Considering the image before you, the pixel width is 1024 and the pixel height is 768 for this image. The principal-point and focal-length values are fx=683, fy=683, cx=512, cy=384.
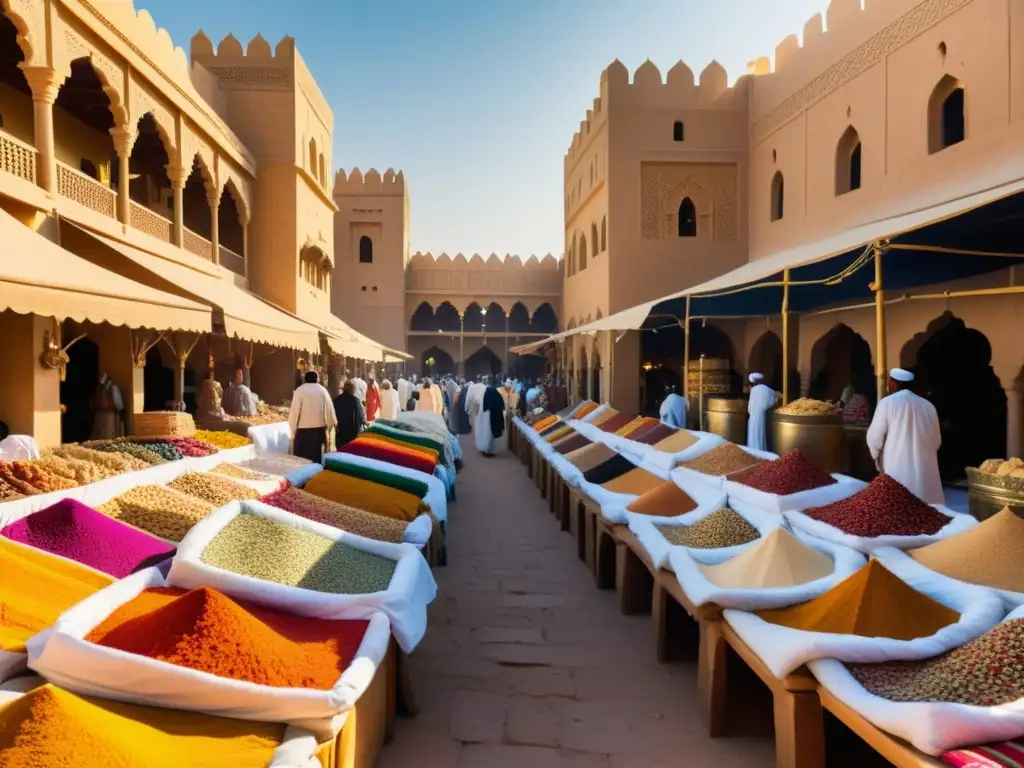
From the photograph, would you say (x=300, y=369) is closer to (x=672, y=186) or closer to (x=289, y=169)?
(x=289, y=169)

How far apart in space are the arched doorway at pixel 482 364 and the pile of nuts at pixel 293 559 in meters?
25.8

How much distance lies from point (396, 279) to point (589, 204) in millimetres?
9679

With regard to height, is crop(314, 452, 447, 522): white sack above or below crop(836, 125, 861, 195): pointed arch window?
below

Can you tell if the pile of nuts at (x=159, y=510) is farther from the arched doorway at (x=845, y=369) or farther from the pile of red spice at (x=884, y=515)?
the arched doorway at (x=845, y=369)

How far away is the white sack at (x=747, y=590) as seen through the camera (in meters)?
2.65

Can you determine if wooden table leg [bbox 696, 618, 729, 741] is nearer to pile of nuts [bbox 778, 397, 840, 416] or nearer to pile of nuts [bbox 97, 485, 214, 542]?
pile of nuts [bbox 97, 485, 214, 542]

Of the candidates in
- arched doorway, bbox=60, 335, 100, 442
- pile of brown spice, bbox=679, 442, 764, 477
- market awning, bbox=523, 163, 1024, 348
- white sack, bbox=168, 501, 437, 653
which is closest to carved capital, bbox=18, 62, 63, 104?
arched doorway, bbox=60, 335, 100, 442

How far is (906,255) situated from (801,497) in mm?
4018

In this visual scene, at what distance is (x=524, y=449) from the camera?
37.7 ft

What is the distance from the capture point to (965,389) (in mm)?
10328

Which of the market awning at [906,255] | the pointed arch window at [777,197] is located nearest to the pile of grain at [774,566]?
the market awning at [906,255]

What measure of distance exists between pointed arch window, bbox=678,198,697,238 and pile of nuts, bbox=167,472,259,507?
12486mm

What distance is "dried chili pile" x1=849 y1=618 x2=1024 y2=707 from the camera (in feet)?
6.10

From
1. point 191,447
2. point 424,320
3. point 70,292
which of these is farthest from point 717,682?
point 424,320
